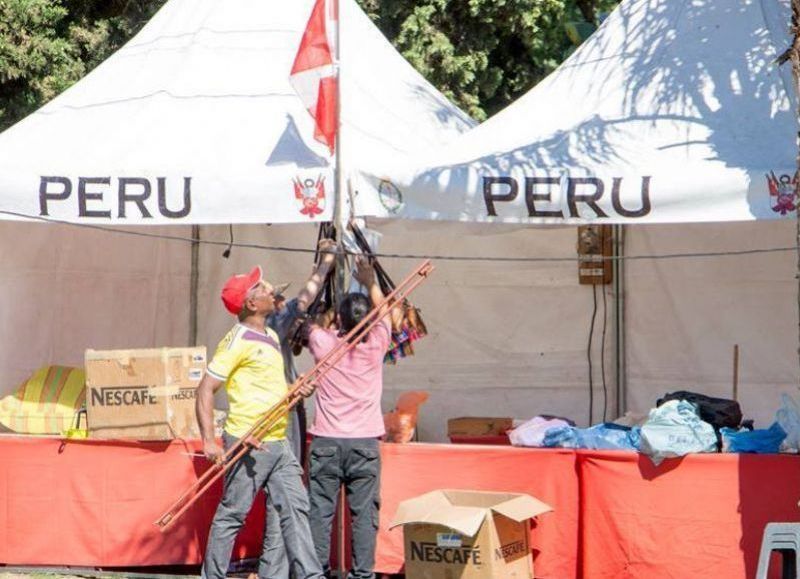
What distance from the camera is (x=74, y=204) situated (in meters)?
8.20

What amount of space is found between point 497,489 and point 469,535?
83 centimetres

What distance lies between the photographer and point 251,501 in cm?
745

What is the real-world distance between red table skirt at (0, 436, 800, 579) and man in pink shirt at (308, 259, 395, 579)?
0.44 meters

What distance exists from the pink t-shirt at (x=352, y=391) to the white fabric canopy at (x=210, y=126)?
81cm

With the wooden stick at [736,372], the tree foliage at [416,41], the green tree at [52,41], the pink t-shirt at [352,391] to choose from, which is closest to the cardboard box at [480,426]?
the wooden stick at [736,372]

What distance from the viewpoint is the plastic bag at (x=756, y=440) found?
7535 mm

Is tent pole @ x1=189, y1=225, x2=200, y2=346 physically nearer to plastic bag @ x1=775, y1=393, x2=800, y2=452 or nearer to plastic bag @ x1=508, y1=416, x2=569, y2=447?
plastic bag @ x1=508, y1=416, x2=569, y2=447

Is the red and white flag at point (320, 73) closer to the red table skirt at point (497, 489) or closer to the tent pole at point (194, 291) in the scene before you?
the red table skirt at point (497, 489)

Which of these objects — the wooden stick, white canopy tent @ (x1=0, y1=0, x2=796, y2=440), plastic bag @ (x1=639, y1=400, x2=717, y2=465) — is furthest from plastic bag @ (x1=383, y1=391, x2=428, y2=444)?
the wooden stick

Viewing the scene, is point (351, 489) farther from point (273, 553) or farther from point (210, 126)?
point (210, 126)

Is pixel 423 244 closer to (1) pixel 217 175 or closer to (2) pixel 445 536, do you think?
(1) pixel 217 175

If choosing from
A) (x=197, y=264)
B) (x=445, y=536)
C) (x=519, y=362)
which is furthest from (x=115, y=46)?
(x=445, y=536)

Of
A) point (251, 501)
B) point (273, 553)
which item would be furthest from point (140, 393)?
point (273, 553)

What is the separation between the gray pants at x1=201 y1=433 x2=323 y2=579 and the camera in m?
7.35
